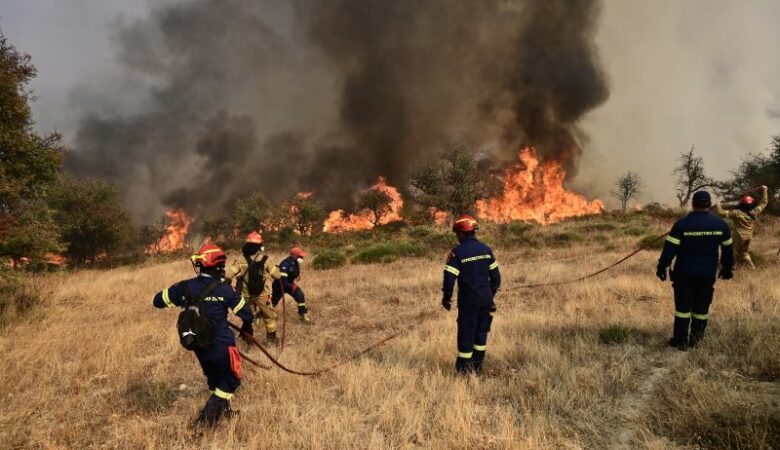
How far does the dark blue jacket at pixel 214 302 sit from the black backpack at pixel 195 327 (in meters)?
0.08

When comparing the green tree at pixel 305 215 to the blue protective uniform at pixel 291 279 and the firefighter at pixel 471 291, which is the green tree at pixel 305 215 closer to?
the blue protective uniform at pixel 291 279

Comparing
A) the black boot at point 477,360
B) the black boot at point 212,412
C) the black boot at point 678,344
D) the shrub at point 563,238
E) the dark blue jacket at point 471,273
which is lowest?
the black boot at point 212,412

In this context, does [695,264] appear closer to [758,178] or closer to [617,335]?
[617,335]

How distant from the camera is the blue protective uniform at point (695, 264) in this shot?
5.70m

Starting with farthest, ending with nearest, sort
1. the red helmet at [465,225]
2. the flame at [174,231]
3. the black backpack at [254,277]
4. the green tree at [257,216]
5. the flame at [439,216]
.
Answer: the flame at [174,231]
the green tree at [257,216]
the flame at [439,216]
the black backpack at [254,277]
the red helmet at [465,225]

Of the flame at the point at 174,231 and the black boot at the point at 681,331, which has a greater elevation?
the black boot at the point at 681,331

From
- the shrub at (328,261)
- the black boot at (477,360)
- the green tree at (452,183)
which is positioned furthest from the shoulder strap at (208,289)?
the green tree at (452,183)

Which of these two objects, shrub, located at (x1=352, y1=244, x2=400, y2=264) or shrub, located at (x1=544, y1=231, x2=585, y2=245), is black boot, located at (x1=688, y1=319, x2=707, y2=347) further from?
shrub, located at (x1=544, y1=231, x2=585, y2=245)

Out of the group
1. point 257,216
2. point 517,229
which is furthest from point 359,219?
point 517,229

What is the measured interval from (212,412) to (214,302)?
1176 millimetres

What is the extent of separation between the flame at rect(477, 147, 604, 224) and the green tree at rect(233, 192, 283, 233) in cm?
2406

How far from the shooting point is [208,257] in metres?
4.77

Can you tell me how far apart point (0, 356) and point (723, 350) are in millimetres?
10711

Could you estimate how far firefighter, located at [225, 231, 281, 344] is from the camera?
802cm
